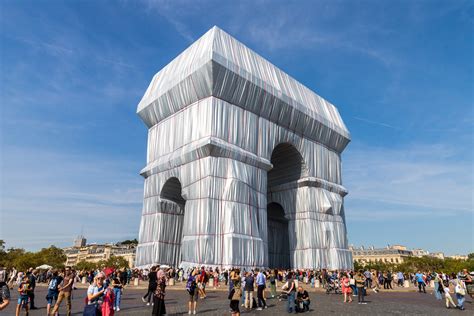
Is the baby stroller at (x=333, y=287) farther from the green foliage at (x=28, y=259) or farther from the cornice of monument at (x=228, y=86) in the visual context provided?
the green foliage at (x=28, y=259)

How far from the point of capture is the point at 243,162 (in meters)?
30.8

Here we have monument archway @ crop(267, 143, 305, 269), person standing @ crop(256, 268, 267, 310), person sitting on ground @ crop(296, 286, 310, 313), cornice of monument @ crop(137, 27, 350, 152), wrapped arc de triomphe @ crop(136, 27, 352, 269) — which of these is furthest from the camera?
monument archway @ crop(267, 143, 305, 269)

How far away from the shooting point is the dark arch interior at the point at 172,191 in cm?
3366

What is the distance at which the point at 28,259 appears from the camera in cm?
7869

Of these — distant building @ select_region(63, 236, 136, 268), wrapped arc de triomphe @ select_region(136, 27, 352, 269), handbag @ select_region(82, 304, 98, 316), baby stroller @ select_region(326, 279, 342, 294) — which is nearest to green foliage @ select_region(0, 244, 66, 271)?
distant building @ select_region(63, 236, 136, 268)

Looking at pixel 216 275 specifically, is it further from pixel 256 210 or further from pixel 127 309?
pixel 127 309

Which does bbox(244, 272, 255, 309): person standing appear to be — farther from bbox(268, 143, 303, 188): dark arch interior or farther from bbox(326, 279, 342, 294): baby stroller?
bbox(268, 143, 303, 188): dark arch interior

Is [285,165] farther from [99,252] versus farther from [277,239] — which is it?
[99,252]

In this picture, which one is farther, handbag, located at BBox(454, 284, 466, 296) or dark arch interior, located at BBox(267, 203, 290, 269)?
dark arch interior, located at BBox(267, 203, 290, 269)

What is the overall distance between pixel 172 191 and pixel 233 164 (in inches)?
313

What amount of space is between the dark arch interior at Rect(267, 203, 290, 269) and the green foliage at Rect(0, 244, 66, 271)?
191ft

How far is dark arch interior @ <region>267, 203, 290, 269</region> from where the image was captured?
145 ft

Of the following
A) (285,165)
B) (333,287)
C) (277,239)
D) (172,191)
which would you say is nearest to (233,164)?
(172,191)

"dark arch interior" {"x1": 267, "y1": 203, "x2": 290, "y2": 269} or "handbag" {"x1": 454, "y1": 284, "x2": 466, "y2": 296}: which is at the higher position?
"dark arch interior" {"x1": 267, "y1": 203, "x2": 290, "y2": 269}
